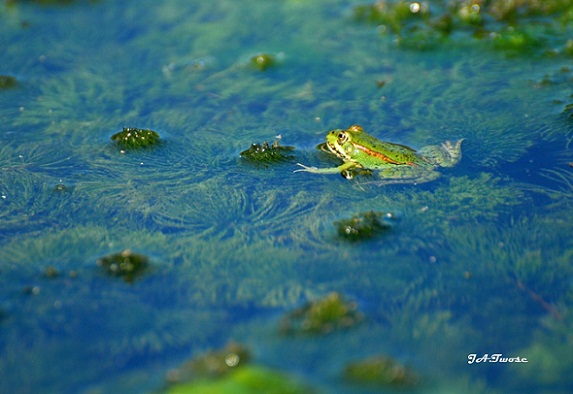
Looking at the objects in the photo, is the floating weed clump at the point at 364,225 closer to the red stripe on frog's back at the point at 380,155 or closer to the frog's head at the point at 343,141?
the red stripe on frog's back at the point at 380,155

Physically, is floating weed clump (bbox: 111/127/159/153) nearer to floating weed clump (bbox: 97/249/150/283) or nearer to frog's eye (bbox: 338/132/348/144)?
floating weed clump (bbox: 97/249/150/283)

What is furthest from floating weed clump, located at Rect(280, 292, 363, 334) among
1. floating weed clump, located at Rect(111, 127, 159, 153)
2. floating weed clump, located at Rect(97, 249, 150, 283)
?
floating weed clump, located at Rect(111, 127, 159, 153)

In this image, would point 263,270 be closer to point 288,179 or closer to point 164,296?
point 164,296

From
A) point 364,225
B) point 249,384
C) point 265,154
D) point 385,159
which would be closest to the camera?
point 249,384

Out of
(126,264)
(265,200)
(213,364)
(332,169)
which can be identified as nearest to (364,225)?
(332,169)

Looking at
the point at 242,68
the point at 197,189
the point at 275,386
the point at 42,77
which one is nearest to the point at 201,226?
the point at 197,189

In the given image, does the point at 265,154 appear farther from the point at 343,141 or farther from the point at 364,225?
the point at 364,225
